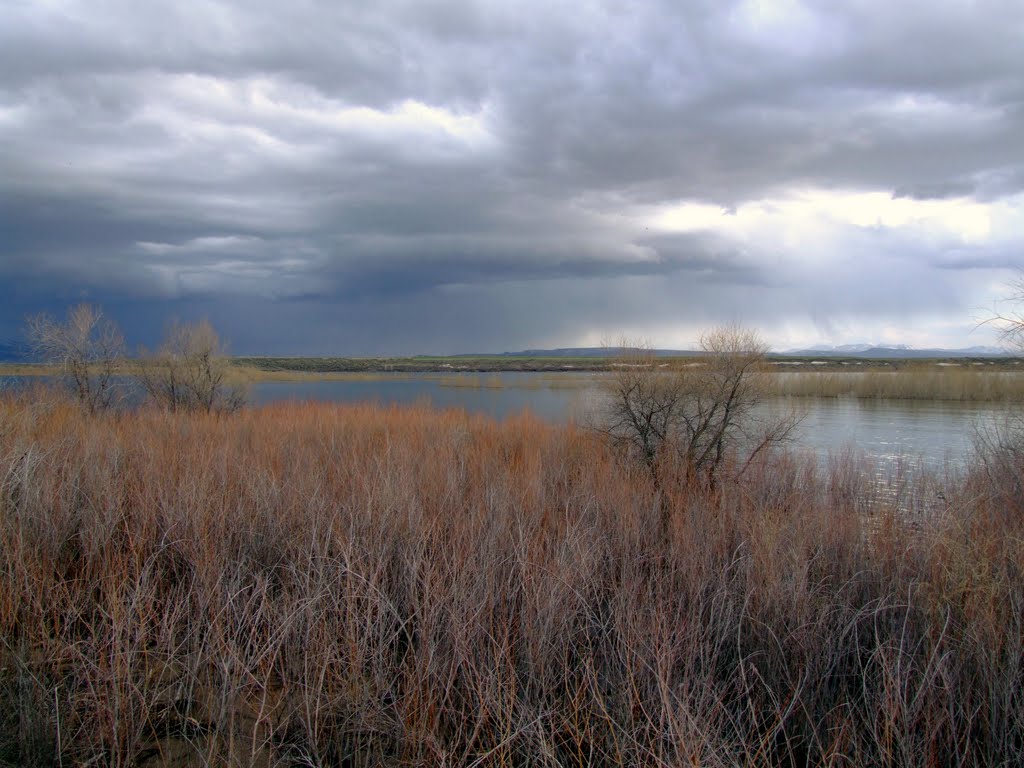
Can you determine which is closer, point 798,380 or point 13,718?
point 13,718

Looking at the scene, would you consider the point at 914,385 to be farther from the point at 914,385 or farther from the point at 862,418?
the point at 862,418

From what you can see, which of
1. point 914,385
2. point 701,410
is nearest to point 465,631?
point 701,410

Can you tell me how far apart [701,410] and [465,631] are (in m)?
8.92

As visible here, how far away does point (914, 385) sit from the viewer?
36.1 meters

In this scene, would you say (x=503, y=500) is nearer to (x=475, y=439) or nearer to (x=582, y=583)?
(x=582, y=583)

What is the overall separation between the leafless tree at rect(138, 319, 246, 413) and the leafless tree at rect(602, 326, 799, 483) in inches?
570

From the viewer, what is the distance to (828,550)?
21.5ft

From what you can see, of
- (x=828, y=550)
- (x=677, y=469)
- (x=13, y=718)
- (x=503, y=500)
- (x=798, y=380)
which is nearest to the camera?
(x=13, y=718)

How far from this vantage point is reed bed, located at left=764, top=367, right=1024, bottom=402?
33875mm

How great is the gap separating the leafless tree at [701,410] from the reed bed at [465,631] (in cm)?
394

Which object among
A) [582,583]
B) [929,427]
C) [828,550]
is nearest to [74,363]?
[582,583]

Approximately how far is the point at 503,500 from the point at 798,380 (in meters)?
38.9

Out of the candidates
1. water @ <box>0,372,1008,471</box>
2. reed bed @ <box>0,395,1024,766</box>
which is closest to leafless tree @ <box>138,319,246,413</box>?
water @ <box>0,372,1008,471</box>

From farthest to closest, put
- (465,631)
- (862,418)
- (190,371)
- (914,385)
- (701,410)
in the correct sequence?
(914,385), (862,418), (190,371), (701,410), (465,631)
